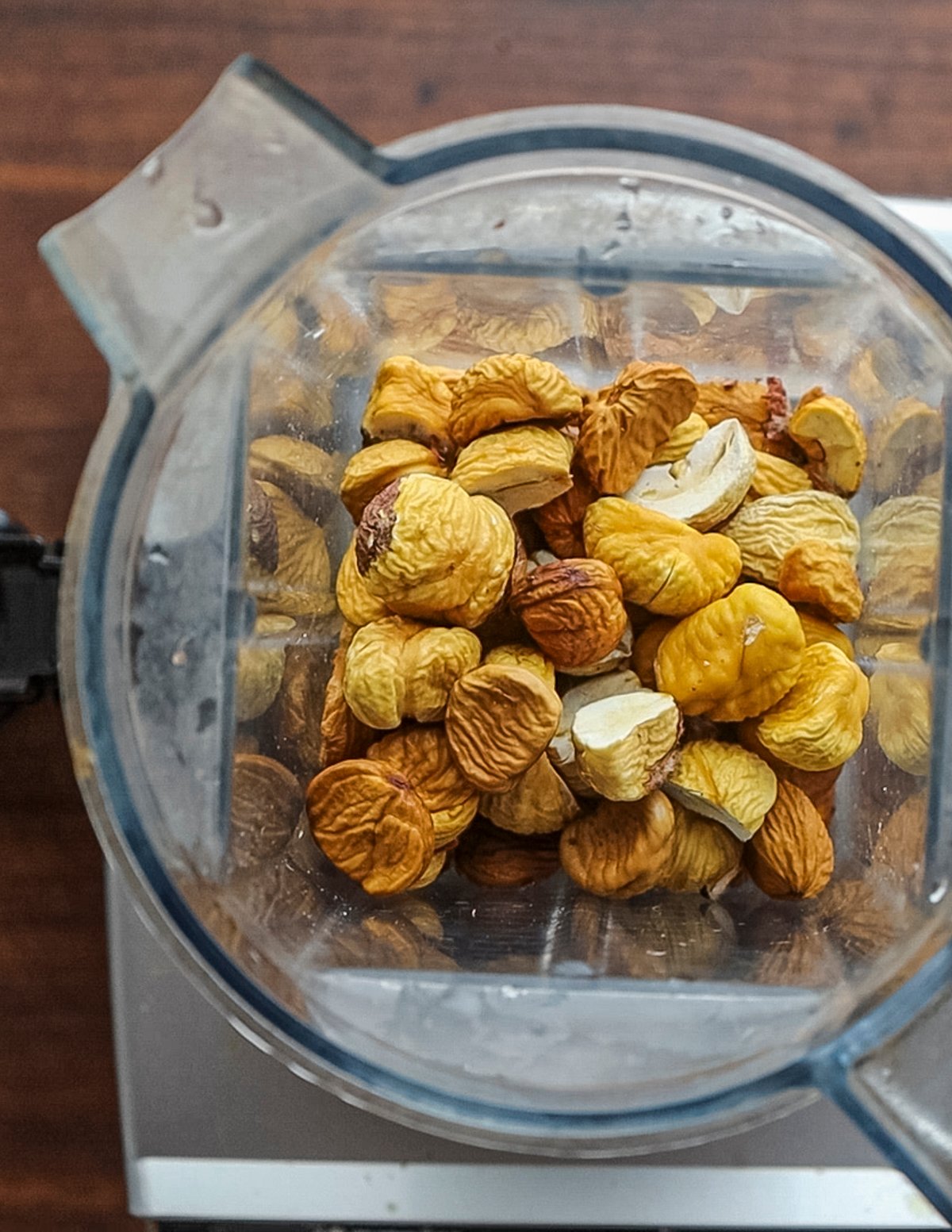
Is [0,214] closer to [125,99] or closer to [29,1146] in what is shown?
[125,99]

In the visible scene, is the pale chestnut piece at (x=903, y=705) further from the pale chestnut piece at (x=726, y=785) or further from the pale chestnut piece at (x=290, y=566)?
the pale chestnut piece at (x=290, y=566)

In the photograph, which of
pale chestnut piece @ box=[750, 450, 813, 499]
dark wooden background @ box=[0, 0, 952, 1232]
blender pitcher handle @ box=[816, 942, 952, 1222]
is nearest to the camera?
blender pitcher handle @ box=[816, 942, 952, 1222]

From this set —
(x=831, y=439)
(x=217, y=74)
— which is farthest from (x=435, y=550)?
(x=217, y=74)

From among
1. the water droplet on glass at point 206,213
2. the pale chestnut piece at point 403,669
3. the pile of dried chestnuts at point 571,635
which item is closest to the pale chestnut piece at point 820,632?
the pile of dried chestnuts at point 571,635

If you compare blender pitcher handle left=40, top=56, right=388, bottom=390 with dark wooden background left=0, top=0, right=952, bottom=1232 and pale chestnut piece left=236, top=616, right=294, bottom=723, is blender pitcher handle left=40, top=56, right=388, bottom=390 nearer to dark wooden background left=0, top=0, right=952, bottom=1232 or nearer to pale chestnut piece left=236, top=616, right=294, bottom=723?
pale chestnut piece left=236, top=616, right=294, bottom=723

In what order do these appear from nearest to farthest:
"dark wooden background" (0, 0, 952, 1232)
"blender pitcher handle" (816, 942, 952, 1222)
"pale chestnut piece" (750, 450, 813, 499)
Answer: "blender pitcher handle" (816, 942, 952, 1222)
"pale chestnut piece" (750, 450, 813, 499)
"dark wooden background" (0, 0, 952, 1232)

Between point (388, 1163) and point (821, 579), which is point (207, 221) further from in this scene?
point (388, 1163)

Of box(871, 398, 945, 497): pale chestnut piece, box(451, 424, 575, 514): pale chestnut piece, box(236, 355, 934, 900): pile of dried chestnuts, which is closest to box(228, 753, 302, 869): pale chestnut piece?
box(236, 355, 934, 900): pile of dried chestnuts

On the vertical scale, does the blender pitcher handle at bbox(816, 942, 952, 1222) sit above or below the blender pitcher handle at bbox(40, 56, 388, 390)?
below
